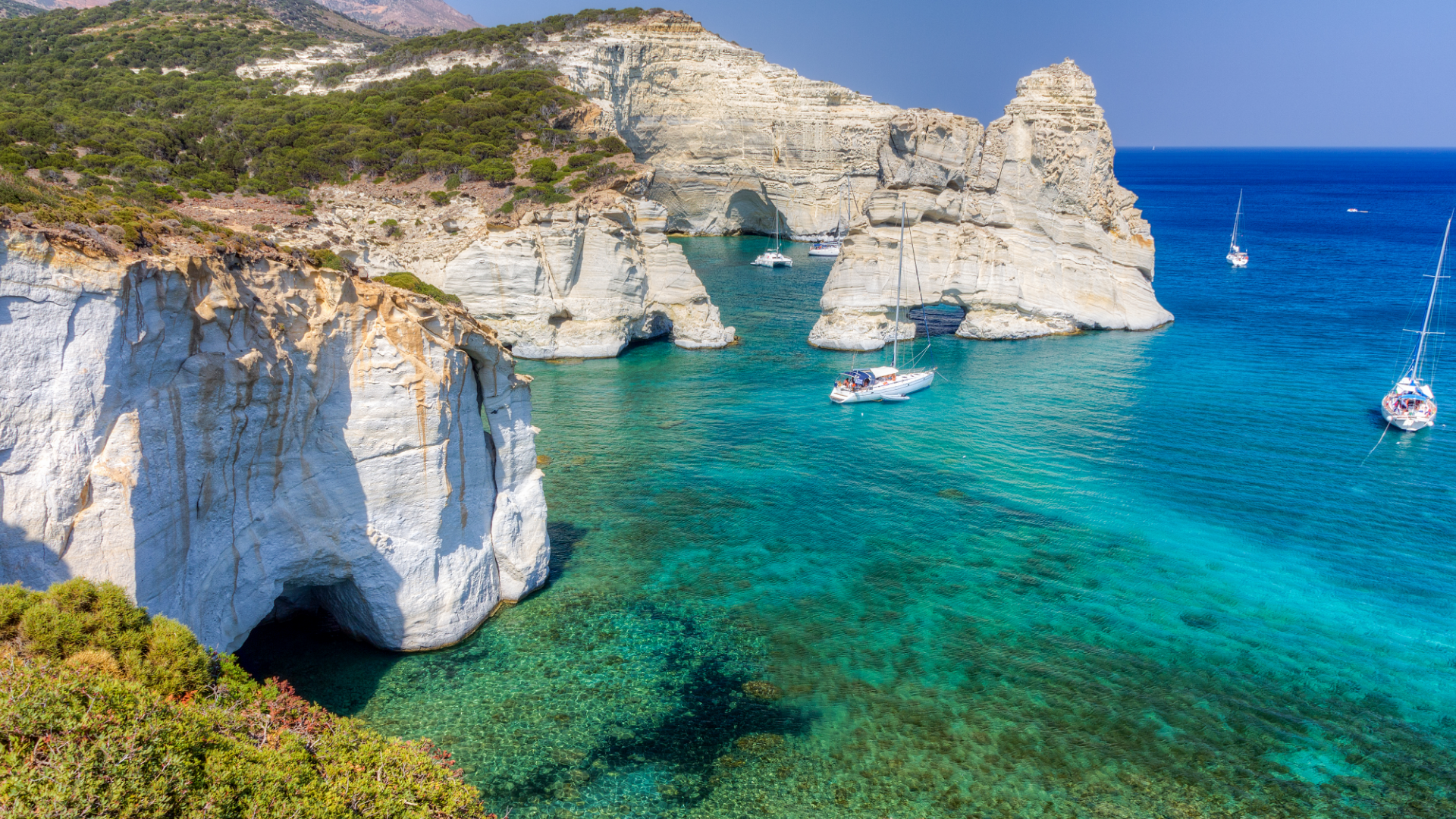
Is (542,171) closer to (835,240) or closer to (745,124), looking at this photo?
(745,124)

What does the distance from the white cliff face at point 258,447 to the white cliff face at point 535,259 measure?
24.1 meters

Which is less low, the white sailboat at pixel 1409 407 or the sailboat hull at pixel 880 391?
the white sailboat at pixel 1409 407

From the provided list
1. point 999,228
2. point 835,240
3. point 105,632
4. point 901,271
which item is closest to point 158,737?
point 105,632

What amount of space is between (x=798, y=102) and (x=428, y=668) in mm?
81065

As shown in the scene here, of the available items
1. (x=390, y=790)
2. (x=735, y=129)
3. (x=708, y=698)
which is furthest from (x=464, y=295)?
(x=735, y=129)

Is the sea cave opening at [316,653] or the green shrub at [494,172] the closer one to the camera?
the sea cave opening at [316,653]

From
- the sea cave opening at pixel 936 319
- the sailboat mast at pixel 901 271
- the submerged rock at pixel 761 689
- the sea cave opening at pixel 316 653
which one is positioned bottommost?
the sea cave opening at pixel 316 653

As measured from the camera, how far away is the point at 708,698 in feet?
55.3

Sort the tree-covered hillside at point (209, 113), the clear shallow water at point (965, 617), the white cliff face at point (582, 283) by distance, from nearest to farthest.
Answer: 1. the clear shallow water at point (965, 617)
2. the tree-covered hillside at point (209, 113)
3. the white cliff face at point (582, 283)

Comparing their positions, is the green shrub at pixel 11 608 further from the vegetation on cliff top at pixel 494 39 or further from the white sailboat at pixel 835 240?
the white sailboat at pixel 835 240

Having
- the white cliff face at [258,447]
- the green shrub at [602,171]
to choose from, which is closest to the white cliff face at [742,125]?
the green shrub at [602,171]

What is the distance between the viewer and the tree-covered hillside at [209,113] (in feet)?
112

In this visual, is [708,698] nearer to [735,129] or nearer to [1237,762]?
[1237,762]

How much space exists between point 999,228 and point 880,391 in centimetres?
1756
